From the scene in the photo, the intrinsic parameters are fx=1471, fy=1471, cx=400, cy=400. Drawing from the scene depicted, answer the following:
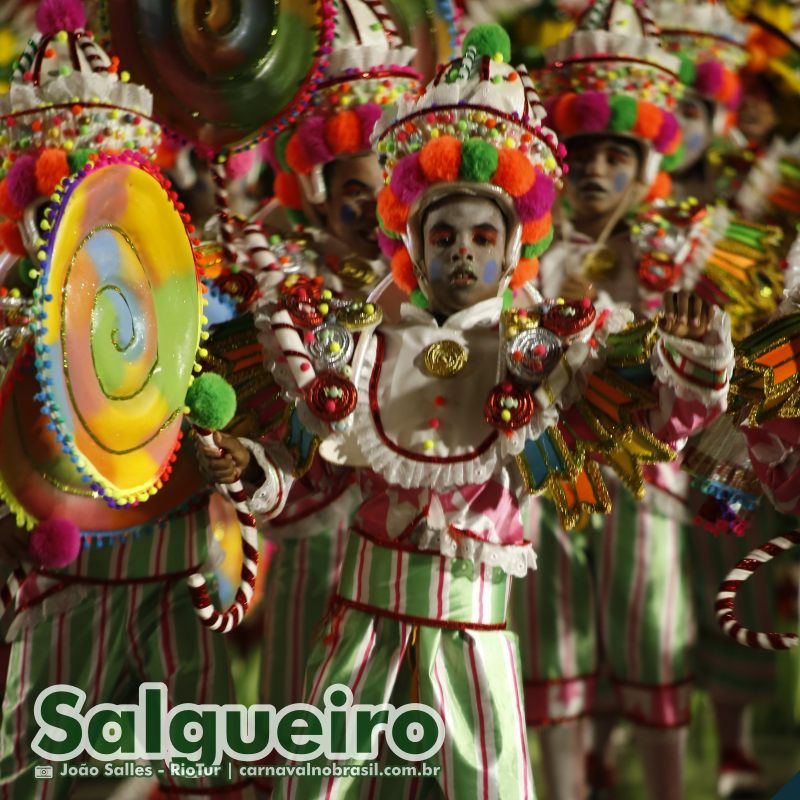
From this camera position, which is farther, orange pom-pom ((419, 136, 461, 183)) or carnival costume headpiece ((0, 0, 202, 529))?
orange pom-pom ((419, 136, 461, 183))

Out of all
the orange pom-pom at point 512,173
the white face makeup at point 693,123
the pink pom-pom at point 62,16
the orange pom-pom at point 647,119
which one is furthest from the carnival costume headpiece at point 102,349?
the white face makeup at point 693,123

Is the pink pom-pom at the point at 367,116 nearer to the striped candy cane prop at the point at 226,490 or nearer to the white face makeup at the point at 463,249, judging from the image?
the white face makeup at the point at 463,249

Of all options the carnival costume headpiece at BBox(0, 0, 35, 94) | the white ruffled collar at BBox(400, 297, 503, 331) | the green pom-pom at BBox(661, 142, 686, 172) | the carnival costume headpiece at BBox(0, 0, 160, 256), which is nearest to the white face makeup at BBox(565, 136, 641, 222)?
the green pom-pom at BBox(661, 142, 686, 172)

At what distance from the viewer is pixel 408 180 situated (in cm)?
301

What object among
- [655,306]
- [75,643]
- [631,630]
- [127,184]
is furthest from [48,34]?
[631,630]

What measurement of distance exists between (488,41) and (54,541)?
1362mm

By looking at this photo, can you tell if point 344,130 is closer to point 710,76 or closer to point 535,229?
point 535,229

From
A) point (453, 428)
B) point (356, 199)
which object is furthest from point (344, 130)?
point (453, 428)

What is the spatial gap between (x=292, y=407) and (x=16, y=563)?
71 centimetres

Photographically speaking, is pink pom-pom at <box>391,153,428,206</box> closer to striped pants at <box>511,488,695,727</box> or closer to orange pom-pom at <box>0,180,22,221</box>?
orange pom-pom at <box>0,180,22,221</box>

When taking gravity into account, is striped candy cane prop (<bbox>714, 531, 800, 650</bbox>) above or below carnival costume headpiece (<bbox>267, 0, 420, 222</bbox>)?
below

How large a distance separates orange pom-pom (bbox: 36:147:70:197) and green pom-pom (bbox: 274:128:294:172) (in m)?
0.84

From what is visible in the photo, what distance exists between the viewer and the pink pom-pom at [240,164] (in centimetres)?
404

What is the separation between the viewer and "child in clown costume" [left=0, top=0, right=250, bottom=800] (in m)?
3.17
